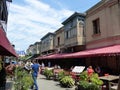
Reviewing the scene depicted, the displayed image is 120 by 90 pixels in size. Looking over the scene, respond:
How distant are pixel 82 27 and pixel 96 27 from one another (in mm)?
4351

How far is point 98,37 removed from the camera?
22.5 m

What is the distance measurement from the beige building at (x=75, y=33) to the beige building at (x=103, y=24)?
174 centimetres

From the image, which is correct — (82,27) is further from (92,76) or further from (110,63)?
(92,76)

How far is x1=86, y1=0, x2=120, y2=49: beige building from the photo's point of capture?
1919 cm

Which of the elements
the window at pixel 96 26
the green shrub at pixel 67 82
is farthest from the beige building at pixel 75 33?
the green shrub at pixel 67 82

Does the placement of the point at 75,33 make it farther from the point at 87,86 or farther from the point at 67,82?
the point at 87,86

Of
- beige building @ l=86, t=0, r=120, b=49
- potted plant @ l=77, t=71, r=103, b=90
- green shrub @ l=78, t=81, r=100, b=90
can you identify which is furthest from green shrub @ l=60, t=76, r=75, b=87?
beige building @ l=86, t=0, r=120, b=49

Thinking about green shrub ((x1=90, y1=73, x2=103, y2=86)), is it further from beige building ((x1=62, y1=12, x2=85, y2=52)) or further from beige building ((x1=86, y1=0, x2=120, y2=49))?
beige building ((x1=62, y1=12, x2=85, y2=52))

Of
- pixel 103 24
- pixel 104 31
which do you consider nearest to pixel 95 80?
pixel 104 31

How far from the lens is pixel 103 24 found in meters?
21.4

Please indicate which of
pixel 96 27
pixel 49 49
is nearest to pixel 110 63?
pixel 96 27

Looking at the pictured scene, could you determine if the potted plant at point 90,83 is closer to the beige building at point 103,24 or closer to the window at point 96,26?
the beige building at point 103,24

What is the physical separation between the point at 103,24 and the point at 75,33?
709 centimetres

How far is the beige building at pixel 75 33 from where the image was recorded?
2709 centimetres
